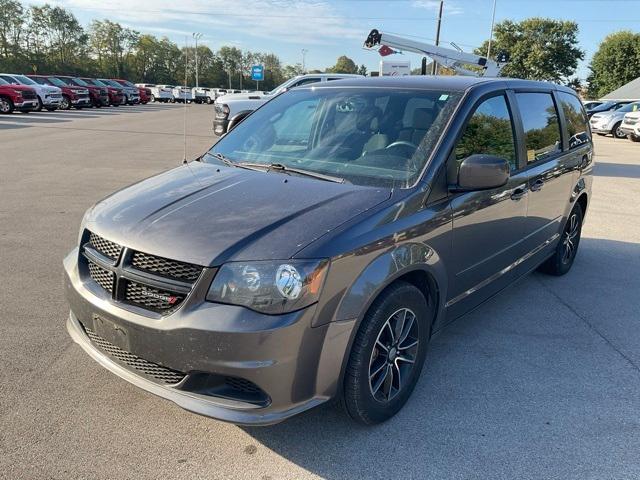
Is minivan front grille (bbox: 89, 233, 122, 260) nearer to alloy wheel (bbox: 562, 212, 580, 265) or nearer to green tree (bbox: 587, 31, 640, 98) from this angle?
alloy wheel (bbox: 562, 212, 580, 265)

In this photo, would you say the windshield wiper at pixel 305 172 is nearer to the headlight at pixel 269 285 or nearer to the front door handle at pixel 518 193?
the headlight at pixel 269 285

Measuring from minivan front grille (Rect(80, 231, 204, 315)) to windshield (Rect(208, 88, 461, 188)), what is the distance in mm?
1186

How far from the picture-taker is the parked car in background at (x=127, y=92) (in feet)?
133

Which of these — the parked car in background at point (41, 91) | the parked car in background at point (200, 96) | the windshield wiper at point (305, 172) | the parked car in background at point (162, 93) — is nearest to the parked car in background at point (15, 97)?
the parked car in background at point (41, 91)

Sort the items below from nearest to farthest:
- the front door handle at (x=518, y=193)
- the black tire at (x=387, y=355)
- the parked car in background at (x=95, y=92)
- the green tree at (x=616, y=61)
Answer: the black tire at (x=387, y=355) → the front door handle at (x=518, y=193) → the parked car in background at (x=95, y=92) → the green tree at (x=616, y=61)

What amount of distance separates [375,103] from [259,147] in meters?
0.88

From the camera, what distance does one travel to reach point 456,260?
3.26 metres

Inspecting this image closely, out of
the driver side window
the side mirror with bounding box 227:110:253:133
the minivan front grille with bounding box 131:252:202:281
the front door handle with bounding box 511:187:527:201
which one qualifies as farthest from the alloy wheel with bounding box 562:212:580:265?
the minivan front grille with bounding box 131:252:202:281

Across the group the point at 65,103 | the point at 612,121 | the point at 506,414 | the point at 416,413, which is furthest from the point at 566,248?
the point at 65,103

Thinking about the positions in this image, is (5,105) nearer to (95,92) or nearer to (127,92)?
(95,92)

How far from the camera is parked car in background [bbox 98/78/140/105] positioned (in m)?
40.7

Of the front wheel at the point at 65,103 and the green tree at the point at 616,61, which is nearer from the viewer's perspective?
the front wheel at the point at 65,103

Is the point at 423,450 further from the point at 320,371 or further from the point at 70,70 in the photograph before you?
the point at 70,70

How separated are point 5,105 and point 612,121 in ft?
95.6
